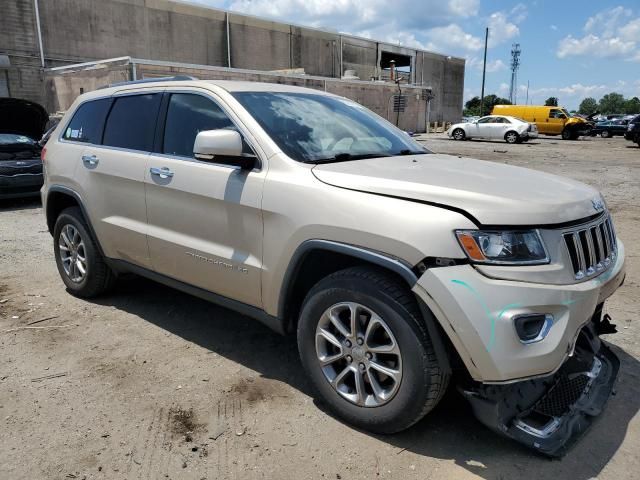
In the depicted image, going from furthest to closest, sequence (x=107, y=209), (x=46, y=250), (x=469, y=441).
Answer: (x=46, y=250) < (x=107, y=209) < (x=469, y=441)

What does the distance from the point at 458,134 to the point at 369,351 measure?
31813mm

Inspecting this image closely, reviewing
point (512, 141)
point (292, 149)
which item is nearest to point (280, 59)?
point (512, 141)

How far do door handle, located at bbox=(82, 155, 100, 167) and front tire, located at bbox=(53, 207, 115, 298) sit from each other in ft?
1.61

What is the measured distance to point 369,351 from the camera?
2.75m

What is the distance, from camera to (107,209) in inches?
166

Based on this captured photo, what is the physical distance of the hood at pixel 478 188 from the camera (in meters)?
2.45

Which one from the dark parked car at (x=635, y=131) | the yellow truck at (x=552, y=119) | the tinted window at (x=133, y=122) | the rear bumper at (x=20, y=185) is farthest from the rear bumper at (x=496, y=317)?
the yellow truck at (x=552, y=119)

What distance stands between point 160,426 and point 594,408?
2.31m

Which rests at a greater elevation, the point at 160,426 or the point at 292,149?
the point at 292,149

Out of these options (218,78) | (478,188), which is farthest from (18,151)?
(218,78)

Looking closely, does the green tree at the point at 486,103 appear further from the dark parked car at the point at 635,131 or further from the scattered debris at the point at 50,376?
the scattered debris at the point at 50,376

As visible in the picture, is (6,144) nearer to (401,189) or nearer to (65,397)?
(65,397)

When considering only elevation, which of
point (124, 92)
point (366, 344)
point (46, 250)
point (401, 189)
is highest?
point (124, 92)

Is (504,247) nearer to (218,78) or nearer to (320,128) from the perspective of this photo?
(320,128)
